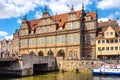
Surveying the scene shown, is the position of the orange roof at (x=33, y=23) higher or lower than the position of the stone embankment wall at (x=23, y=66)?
higher

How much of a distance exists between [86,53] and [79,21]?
8.67 m

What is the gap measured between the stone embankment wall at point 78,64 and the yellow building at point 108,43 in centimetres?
648

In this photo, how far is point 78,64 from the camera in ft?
182

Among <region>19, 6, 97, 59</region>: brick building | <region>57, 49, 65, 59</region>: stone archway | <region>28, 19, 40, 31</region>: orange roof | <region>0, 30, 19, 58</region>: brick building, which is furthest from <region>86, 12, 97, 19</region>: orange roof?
<region>0, 30, 19, 58</region>: brick building

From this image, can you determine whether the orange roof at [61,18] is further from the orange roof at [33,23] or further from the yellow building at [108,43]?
the yellow building at [108,43]

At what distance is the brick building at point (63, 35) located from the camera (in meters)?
62.2

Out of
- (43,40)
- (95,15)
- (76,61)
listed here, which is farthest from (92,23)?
(43,40)

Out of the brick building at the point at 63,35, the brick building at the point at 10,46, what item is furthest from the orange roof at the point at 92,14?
the brick building at the point at 10,46

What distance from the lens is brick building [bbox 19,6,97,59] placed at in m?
62.2

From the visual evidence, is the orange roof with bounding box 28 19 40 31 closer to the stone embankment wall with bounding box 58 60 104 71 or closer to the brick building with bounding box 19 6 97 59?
the brick building with bounding box 19 6 97 59

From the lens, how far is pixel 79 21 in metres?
62.6

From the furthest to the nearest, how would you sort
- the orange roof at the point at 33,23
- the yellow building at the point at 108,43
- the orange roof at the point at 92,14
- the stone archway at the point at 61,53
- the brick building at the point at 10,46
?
the brick building at the point at 10,46 < the orange roof at the point at 33,23 < the stone archway at the point at 61,53 < the orange roof at the point at 92,14 < the yellow building at the point at 108,43

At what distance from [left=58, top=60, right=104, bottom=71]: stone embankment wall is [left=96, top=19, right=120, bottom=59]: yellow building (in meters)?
6.48

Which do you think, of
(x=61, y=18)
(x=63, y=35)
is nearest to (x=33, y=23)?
(x=61, y=18)
